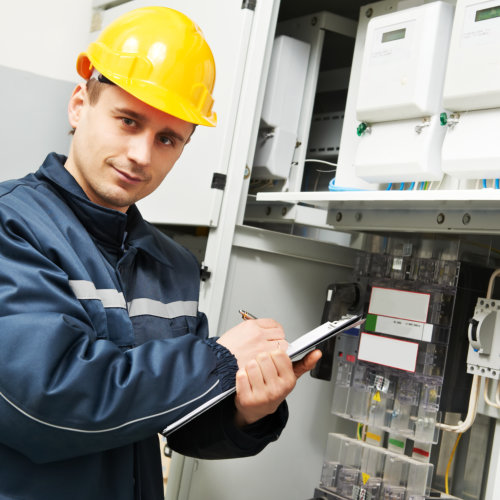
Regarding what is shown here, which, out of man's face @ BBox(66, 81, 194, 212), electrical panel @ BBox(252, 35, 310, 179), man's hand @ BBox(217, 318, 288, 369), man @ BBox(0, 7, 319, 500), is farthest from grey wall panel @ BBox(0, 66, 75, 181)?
man's hand @ BBox(217, 318, 288, 369)

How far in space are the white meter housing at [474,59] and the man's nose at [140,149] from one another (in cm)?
68

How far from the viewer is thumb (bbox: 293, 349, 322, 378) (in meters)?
1.16

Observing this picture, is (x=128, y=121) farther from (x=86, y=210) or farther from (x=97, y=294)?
(x=97, y=294)

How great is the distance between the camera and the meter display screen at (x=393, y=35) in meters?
1.63

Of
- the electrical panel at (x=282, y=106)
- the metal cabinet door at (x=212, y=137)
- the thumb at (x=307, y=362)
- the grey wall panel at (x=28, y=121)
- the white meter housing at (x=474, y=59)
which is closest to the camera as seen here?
the thumb at (x=307, y=362)

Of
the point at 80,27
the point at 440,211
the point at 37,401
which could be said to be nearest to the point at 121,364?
the point at 37,401

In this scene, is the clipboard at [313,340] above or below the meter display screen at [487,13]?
below

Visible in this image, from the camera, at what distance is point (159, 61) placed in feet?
4.14

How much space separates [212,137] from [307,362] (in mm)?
931

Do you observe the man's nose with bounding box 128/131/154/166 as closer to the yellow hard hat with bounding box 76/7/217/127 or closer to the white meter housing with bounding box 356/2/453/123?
the yellow hard hat with bounding box 76/7/217/127

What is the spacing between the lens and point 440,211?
1.65 m

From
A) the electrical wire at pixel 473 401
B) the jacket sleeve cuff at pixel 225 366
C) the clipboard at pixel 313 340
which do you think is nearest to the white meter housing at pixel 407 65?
the electrical wire at pixel 473 401

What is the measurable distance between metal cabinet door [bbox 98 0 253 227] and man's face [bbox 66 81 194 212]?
0.62 m

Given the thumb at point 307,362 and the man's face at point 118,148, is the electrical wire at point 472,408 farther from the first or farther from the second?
the man's face at point 118,148
